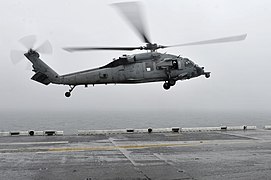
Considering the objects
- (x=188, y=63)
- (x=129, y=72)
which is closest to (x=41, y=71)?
(x=129, y=72)

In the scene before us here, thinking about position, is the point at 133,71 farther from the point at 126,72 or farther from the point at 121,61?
the point at 121,61

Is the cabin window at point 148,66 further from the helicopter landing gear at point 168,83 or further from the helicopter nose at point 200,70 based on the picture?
the helicopter nose at point 200,70

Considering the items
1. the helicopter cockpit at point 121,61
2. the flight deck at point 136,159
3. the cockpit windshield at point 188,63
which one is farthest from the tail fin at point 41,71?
the cockpit windshield at point 188,63

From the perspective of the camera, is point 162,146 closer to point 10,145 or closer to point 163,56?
point 163,56

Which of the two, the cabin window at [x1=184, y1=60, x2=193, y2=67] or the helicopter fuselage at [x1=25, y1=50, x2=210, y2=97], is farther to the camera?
the cabin window at [x1=184, y1=60, x2=193, y2=67]

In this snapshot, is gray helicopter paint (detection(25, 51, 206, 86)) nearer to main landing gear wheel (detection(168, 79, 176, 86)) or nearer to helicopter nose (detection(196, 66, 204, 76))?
main landing gear wheel (detection(168, 79, 176, 86))

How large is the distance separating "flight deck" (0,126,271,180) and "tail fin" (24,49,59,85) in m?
4.86

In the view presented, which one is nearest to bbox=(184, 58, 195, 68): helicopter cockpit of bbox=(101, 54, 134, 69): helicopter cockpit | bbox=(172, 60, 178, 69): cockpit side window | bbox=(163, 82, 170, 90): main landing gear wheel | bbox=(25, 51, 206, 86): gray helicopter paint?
bbox=(25, 51, 206, 86): gray helicopter paint

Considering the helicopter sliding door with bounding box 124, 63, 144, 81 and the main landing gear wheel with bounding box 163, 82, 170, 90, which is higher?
the helicopter sliding door with bounding box 124, 63, 144, 81

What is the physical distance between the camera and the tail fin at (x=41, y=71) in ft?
54.5

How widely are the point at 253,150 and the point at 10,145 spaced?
62.3ft

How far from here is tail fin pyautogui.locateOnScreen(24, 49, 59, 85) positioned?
54.5ft

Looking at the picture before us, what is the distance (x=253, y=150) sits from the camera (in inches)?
877

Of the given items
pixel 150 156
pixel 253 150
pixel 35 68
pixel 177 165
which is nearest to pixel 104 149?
pixel 150 156
